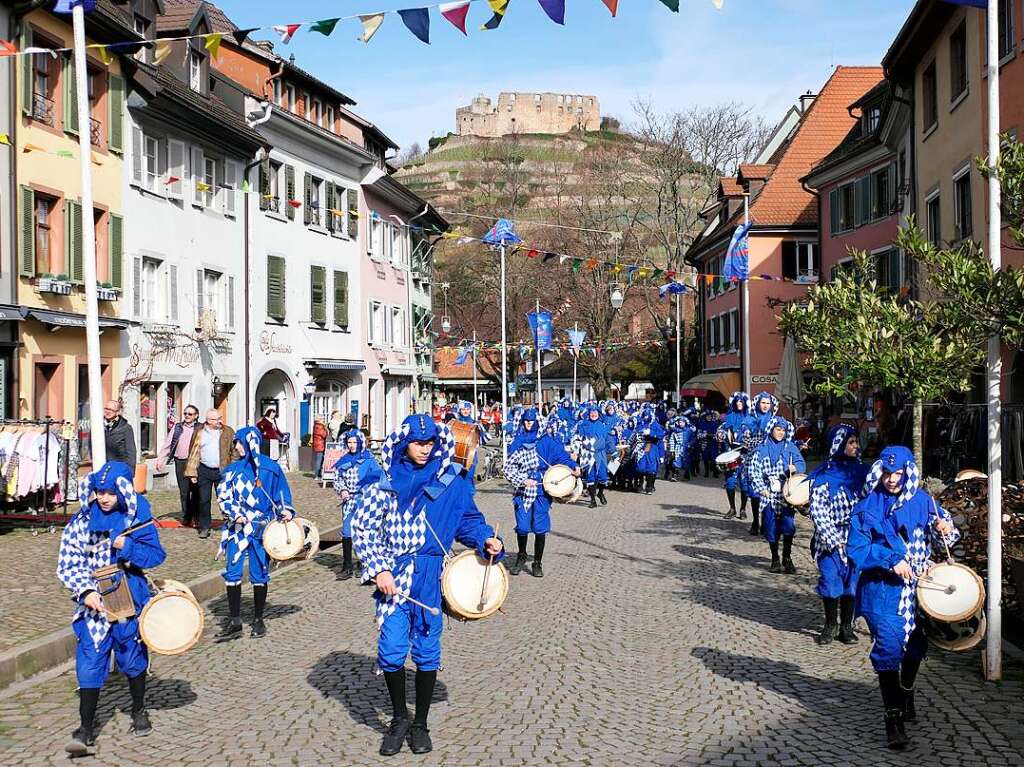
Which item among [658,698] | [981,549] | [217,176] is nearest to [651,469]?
[217,176]

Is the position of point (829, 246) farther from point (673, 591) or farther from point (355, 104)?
point (673, 591)

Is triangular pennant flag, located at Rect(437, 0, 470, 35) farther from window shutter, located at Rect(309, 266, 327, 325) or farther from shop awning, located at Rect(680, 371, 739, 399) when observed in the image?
shop awning, located at Rect(680, 371, 739, 399)

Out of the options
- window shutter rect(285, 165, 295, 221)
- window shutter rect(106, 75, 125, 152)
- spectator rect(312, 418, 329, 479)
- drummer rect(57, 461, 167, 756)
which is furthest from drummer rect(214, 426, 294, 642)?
window shutter rect(285, 165, 295, 221)

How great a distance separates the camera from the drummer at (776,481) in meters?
12.7

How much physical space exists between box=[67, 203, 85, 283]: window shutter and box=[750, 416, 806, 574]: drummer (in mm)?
13663

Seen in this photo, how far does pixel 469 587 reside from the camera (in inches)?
254

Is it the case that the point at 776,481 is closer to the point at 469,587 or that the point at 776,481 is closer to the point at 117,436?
the point at 469,587

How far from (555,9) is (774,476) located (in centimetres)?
573

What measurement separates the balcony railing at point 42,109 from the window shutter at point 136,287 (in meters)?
3.94

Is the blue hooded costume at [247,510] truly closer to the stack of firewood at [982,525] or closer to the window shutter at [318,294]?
the stack of firewood at [982,525]

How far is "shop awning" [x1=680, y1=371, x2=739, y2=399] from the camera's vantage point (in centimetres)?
4734

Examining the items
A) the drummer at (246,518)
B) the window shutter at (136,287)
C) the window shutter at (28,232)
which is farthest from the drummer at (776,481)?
the window shutter at (136,287)

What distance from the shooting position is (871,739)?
651 centimetres

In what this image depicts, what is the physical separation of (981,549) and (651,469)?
16028 mm
